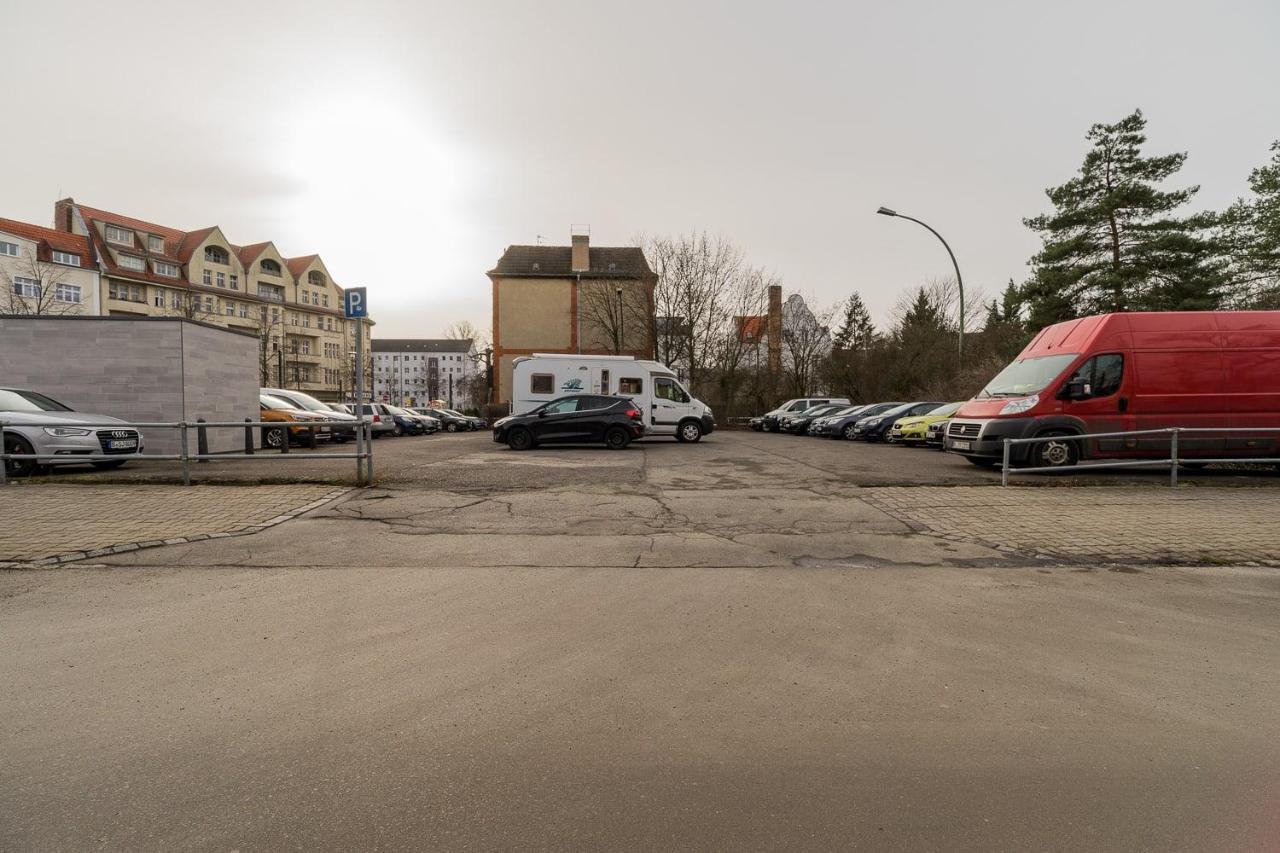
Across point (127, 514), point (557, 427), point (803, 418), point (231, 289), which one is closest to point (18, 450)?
point (127, 514)

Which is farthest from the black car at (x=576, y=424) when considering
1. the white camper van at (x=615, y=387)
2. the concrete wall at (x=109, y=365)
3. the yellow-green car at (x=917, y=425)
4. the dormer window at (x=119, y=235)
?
the dormer window at (x=119, y=235)

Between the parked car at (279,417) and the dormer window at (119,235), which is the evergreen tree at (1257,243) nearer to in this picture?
the parked car at (279,417)

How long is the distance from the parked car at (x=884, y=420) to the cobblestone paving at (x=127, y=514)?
20.2 meters

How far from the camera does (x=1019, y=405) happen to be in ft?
38.2

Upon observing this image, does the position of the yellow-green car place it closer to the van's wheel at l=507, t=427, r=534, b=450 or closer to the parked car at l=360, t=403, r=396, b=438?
the van's wheel at l=507, t=427, r=534, b=450

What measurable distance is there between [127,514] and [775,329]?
144 feet

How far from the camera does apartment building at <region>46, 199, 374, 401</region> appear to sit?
61.7 m

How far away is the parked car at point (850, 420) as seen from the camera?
1033 inches

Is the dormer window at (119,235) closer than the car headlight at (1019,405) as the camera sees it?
No

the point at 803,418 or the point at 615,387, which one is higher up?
the point at 615,387

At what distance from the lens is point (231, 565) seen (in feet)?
18.8

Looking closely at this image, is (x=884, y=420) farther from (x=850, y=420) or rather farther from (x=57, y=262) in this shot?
(x=57, y=262)

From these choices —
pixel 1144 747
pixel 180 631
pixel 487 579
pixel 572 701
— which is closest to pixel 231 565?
pixel 180 631

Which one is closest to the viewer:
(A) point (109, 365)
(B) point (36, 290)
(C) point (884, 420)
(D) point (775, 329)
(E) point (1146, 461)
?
(E) point (1146, 461)
